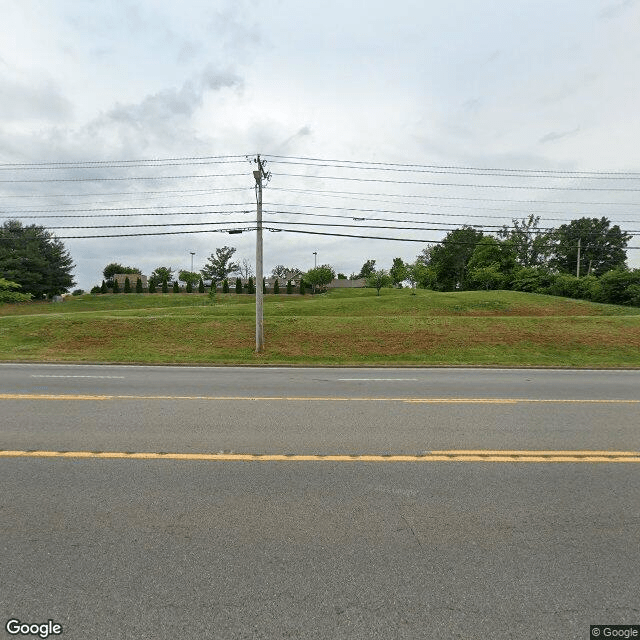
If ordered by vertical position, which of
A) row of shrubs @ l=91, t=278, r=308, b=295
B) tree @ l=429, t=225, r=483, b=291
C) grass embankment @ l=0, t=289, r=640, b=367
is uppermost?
tree @ l=429, t=225, r=483, b=291

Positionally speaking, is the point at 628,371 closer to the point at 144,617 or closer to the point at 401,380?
the point at 401,380

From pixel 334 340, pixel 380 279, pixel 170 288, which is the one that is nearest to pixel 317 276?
pixel 380 279

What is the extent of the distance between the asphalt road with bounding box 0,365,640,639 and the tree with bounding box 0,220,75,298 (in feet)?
200

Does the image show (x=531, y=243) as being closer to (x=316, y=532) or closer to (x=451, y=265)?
(x=451, y=265)

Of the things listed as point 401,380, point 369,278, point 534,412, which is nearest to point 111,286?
point 369,278

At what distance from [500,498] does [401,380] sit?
7598 millimetres

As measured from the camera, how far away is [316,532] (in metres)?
3.38

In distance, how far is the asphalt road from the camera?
2529 millimetres

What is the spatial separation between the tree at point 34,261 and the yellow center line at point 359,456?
198 feet

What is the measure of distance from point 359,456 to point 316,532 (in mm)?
1759

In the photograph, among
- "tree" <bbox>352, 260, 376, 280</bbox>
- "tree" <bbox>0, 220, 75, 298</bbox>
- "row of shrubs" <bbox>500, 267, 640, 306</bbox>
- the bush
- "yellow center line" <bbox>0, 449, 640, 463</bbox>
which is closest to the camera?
"yellow center line" <bbox>0, 449, 640, 463</bbox>

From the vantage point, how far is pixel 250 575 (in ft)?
9.36

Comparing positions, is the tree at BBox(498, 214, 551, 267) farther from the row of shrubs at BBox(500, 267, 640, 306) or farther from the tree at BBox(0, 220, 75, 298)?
the tree at BBox(0, 220, 75, 298)

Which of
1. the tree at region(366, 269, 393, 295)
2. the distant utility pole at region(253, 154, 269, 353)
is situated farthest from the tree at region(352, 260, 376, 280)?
the distant utility pole at region(253, 154, 269, 353)
